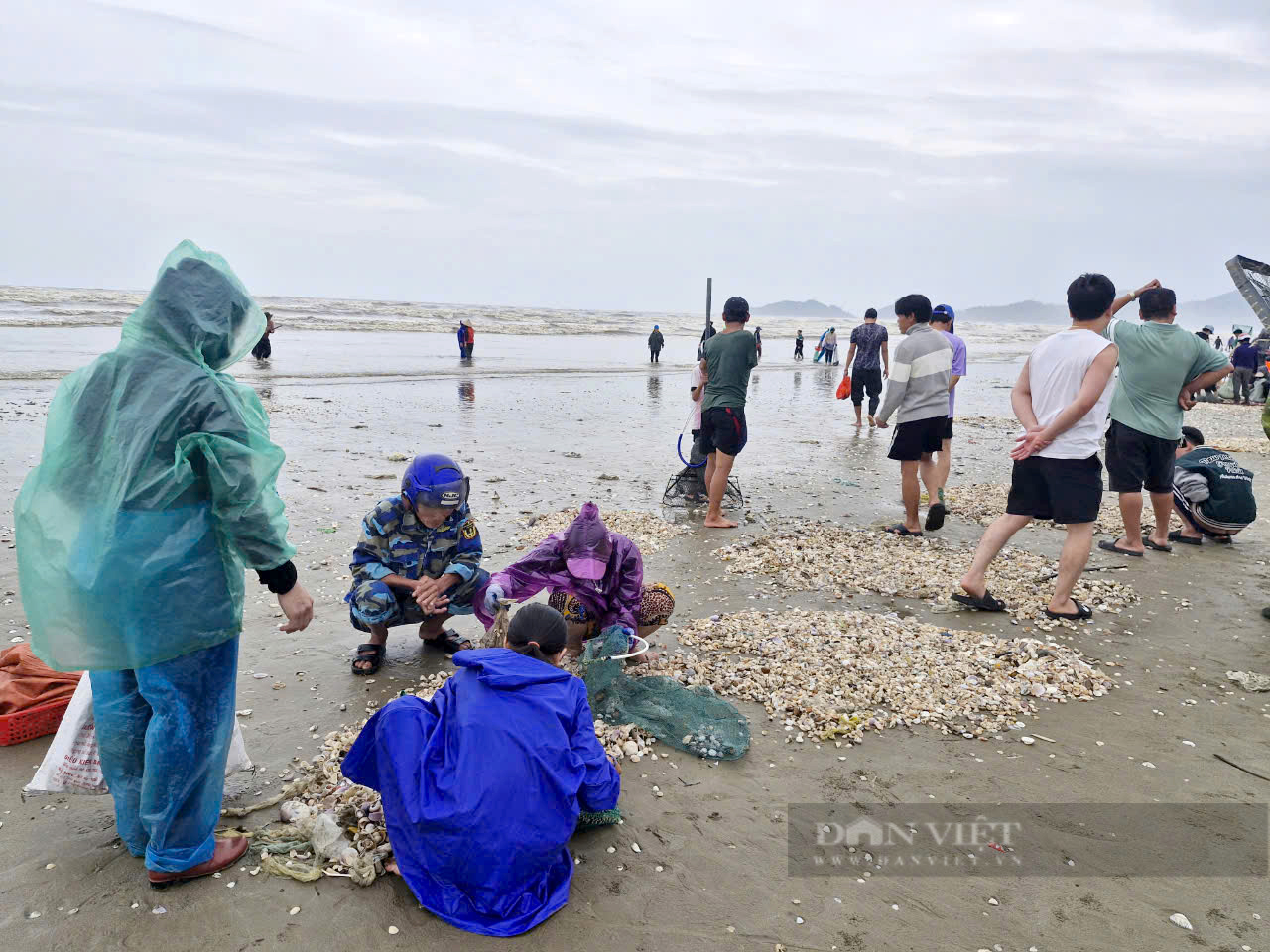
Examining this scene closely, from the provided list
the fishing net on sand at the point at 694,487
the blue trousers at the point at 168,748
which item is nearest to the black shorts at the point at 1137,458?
the fishing net on sand at the point at 694,487

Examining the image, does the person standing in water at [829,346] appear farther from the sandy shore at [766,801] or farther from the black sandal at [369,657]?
the black sandal at [369,657]

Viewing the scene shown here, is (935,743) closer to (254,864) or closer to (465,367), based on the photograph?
(254,864)

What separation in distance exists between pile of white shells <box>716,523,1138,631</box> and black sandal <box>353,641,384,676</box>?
278 centimetres

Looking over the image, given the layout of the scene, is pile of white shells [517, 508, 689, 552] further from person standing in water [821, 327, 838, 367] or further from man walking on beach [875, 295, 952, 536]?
person standing in water [821, 327, 838, 367]

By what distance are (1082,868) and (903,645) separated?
5.83 feet

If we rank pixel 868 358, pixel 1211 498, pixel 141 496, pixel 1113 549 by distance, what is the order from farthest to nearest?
pixel 868 358 → pixel 1211 498 → pixel 1113 549 → pixel 141 496

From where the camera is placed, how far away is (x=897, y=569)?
20.3ft

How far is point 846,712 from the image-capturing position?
4.02 m

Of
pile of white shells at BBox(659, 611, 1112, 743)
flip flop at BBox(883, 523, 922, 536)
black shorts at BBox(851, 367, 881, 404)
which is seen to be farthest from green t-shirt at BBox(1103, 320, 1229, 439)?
black shorts at BBox(851, 367, 881, 404)

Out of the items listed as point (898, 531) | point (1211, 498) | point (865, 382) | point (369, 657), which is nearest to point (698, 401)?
point (898, 531)

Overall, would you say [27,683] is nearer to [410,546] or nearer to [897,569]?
[410,546]

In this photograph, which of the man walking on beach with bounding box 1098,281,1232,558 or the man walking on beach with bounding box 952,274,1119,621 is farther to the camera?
the man walking on beach with bounding box 1098,281,1232,558

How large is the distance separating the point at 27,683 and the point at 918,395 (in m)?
6.32

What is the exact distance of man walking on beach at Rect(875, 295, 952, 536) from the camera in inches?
271
